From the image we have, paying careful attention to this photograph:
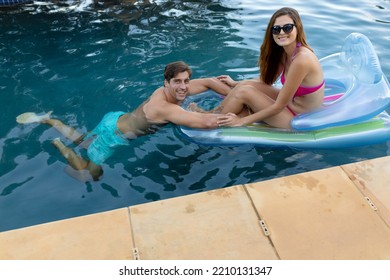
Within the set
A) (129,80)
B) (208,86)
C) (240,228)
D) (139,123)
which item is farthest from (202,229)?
(129,80)

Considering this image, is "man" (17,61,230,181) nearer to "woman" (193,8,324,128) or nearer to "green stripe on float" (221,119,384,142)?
"green stripe on float" (221,119,384,142)

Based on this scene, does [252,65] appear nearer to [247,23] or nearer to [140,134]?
[247,23]

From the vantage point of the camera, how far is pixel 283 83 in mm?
4090

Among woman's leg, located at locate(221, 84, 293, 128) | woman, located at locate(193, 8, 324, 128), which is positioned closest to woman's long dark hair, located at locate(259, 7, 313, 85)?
woman, located at locate(193, 8, 324, 128)

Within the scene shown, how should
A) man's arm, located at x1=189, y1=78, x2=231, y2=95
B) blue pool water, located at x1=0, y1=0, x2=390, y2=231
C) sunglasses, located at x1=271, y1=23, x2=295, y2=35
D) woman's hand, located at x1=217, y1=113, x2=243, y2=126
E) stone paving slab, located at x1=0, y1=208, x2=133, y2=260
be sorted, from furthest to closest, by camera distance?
man's arm, located at x1=189, y1=78, x2=231, y2=95 → woman's hand, located at x1=217, y1=113, x2=243, y2=126 → blue pool water, located at x1=0, y1=0, x2=390, y2=231 → sunglasses, located at x1=271, y1=23, x2=295, y2=35 → stone paving slab, located at x1=0, y1=208, x2=133, y2=260

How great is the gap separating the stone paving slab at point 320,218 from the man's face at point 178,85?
1.44 metres

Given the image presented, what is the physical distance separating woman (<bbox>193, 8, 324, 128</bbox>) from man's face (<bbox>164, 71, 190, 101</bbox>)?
0.49 meters

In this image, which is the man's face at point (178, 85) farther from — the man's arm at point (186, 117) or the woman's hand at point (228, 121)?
the woman's hand at point (228, 121)

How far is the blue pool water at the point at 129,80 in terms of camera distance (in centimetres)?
379

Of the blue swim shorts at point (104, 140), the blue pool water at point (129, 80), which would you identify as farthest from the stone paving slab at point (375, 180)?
the blue swim shorts at point (104, 140)

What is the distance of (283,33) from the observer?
3.60 meters

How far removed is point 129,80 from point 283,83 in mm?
2398

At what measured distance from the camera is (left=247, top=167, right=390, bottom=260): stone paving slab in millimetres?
2551
